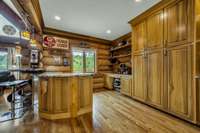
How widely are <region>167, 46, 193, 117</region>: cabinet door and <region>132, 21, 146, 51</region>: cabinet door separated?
1.02 metres

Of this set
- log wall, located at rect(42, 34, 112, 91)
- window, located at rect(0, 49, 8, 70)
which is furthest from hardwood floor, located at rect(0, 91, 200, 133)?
window, located at rect(0, 49, 8, 70)

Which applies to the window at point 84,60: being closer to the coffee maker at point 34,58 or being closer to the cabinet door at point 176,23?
the coffee maker at point 34,58

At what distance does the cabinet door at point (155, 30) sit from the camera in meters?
3.03

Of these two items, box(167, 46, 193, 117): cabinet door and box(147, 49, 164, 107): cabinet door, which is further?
box(147, 49, 164, 107): cabinet door

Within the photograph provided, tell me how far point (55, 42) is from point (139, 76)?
368cm

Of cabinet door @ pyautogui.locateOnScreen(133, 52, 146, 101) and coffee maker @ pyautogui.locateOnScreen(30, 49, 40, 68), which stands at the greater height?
coffee maker @ pyautogui.locateOnScreen(30, 49, 40, 68)

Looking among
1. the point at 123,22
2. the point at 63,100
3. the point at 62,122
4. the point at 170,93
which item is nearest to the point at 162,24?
the point at 123,22

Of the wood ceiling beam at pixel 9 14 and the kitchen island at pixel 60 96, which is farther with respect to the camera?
the wood ceiling beam at pixel 9 14

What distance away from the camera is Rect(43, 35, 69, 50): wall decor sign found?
4660 mm

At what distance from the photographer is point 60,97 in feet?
8.82

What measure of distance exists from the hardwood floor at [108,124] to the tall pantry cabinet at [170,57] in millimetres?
359

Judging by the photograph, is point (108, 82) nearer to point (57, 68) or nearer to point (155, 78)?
point (57, 68)

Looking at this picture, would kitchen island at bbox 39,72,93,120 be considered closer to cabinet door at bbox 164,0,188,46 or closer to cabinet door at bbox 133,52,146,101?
cabinet door at bbox 133,52,146,101

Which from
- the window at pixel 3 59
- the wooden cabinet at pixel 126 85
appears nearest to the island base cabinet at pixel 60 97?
the wooden cabinet at pixel 126 85
